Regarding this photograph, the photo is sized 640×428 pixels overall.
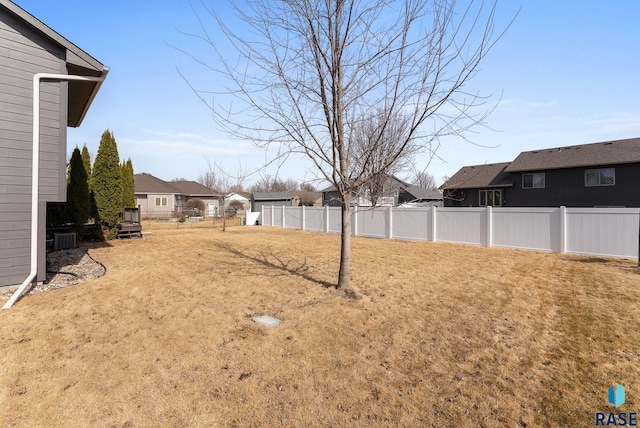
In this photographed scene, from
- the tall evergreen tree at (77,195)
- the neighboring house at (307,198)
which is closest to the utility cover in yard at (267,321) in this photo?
the tall evergreen tree at (77,195)

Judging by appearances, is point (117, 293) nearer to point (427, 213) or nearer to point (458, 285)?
point (458, 285)

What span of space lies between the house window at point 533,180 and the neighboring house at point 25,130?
78.9 ft

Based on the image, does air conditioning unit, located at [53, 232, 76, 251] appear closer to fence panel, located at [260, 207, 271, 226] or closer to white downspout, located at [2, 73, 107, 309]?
white downspout, located at [2, 73, 107, 309]

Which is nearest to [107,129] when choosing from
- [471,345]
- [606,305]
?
[471,345]

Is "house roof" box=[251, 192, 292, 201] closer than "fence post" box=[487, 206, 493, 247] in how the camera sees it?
No

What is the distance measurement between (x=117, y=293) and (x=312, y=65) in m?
5.28

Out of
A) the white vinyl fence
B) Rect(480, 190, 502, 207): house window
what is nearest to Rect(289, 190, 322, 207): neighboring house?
Rect(480, 190, 502, 207): house window

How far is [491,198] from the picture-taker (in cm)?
2330

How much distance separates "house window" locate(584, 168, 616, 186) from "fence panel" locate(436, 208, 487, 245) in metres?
11.5

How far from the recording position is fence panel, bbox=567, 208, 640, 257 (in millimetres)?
9102

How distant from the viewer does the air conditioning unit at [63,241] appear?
10.2 m

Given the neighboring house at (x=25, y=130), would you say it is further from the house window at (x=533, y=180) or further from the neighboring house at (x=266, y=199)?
the neighboring house at (x=266, y=199)

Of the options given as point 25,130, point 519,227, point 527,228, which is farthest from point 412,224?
point 25,130

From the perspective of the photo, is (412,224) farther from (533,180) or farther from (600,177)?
(600,177)
